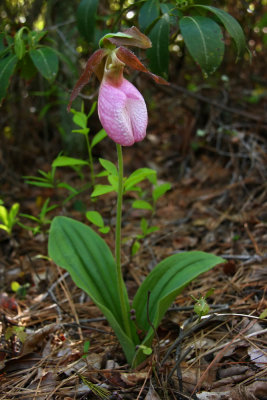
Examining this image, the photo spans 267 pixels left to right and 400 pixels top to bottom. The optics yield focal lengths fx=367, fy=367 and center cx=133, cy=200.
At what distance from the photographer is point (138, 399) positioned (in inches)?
49.5

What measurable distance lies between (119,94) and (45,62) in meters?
0.67

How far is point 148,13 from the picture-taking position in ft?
5.24

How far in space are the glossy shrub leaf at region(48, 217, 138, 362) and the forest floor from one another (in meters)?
0.15

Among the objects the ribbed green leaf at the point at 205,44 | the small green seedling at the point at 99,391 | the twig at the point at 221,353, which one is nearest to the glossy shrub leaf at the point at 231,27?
the ribbed green leaf at the point at 205,44

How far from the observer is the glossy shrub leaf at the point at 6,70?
1.64 meters

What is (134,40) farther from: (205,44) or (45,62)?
(45,62)

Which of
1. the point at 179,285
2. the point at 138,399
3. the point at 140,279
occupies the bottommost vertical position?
the point at 140,279

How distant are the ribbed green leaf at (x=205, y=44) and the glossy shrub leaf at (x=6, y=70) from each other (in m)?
0.79

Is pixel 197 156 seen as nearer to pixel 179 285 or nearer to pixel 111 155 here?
pixel 111 155

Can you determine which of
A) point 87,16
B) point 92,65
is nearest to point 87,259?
point 92,65

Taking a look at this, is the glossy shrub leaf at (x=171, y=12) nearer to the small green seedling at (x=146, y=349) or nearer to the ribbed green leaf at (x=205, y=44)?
the ribbed green leaf at (x=205, y=44)

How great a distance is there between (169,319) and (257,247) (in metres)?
0.70

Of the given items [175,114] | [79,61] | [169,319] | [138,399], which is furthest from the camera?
[175,114]

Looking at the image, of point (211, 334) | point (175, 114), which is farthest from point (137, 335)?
point (175, 114)
